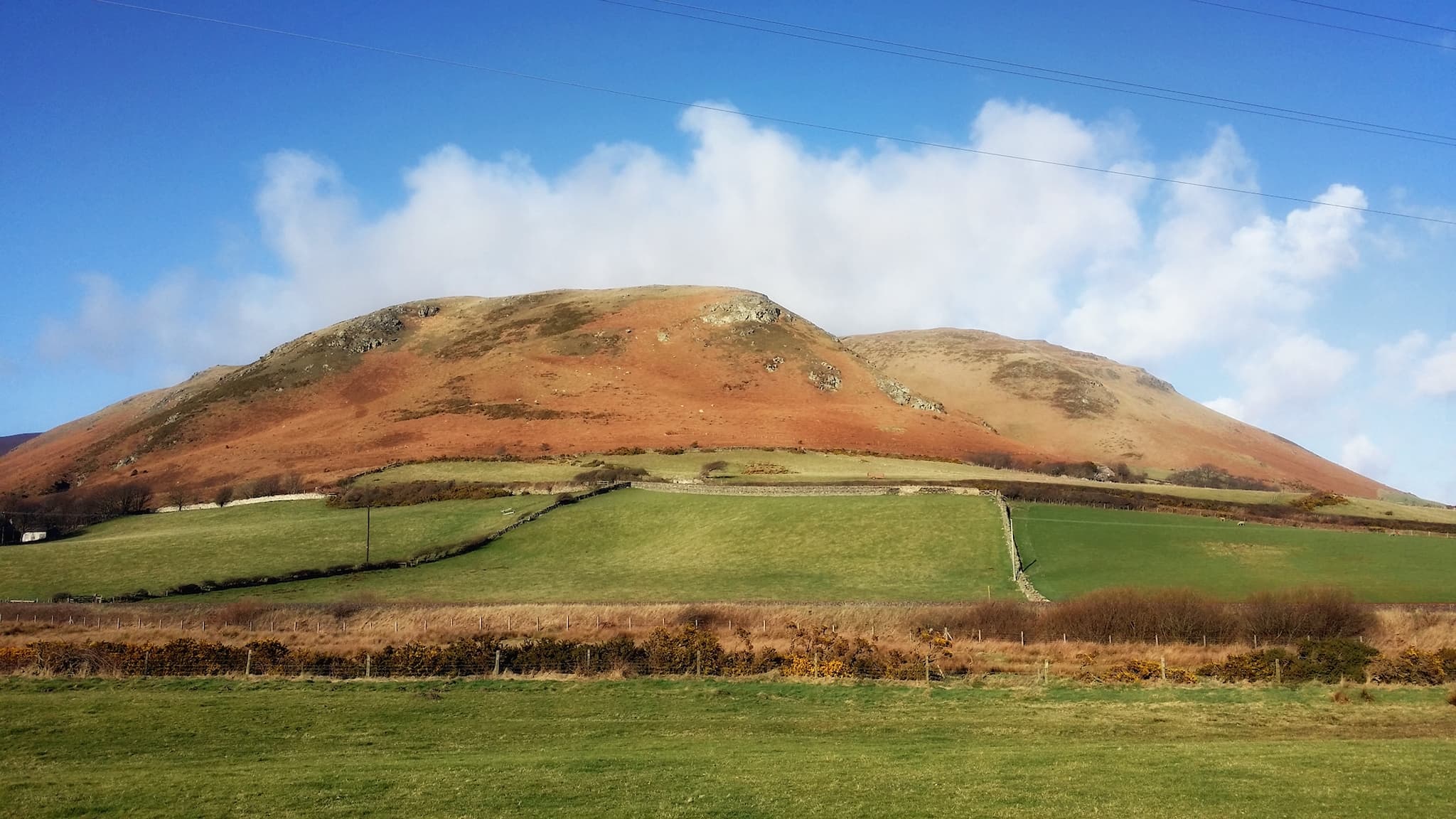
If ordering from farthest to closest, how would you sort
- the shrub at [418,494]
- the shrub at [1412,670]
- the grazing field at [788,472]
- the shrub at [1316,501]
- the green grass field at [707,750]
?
the grazing field at [788,472] → the shrub at [418,494] → the shrub at [1316,501] → the shrub at [1412,670] → the green grass field at [707,750]

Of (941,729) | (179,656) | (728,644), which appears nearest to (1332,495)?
(728,644)

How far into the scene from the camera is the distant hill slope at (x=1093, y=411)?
124312mm

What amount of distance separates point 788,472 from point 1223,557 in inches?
1457

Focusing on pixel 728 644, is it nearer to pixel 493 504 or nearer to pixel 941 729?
pixel 941 729

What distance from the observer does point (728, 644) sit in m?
33.6

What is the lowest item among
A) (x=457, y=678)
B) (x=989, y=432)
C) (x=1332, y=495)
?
(x=457, y=678)

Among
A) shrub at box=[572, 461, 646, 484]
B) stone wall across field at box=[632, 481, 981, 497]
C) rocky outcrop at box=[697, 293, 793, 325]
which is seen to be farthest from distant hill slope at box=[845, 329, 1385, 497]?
shrub at box=[572, 461, 646, 484]

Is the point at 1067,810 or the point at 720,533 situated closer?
the point at 1067,810

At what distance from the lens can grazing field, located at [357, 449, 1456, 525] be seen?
238 feet

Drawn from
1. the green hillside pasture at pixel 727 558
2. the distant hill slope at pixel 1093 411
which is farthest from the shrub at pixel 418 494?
the distant hill slope at pixel 1093 411

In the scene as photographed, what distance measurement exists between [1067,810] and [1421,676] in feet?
67.0

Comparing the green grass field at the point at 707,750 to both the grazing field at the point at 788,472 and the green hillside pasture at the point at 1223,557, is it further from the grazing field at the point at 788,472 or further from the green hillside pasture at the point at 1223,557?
the grazing field at the point at 788,472

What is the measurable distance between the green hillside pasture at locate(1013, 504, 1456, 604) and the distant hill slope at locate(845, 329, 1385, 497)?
2459 inches

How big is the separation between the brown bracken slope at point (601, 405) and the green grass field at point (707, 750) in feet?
223
